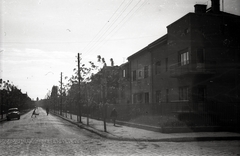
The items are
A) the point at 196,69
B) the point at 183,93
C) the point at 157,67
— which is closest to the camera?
the point at 196,69

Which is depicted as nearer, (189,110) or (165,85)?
(189,110)

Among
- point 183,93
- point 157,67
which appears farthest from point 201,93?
point 157,67

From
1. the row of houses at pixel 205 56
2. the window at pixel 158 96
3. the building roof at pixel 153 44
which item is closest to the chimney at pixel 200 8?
the row of houses at pixel 205 56

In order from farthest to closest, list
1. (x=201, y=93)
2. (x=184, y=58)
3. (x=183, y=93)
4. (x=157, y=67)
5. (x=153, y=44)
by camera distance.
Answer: (x=157, y=67)
(x=153, y=44)
(x=183, y=93)
(x=184, y=58)
(x=201, y=93)

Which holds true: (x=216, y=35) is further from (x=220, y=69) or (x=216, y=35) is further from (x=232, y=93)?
(x=232, y=93)

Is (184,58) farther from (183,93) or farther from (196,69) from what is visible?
(183,93)

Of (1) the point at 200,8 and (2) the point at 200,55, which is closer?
(2) the point at 200,55

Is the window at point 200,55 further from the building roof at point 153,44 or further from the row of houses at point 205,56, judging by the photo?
the building roof at point 153,44

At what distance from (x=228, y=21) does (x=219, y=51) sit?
306cm

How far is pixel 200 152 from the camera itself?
1112 cm

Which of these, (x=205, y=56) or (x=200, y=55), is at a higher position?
(x=200, y=55)

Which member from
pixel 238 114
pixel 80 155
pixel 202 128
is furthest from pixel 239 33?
pixel 80 155

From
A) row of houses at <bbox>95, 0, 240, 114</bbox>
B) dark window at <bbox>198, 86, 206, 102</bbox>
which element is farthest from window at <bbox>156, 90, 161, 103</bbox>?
dark window at <bbox>198, 86, 206, 102</bbox>

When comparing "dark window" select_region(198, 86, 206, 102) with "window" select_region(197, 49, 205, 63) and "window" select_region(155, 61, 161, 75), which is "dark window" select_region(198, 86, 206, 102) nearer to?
"window" select_region(197, 49, 205, 63)
